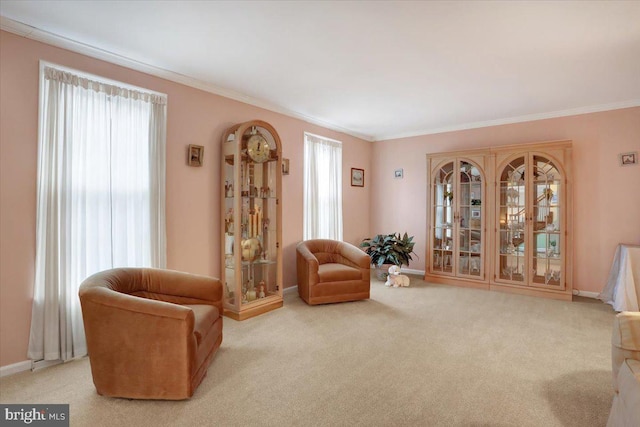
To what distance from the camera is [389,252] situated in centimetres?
552

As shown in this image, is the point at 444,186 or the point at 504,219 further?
the point at 444,186

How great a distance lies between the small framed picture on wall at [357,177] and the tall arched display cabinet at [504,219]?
1.30 meters

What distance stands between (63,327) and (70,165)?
1.31 meters

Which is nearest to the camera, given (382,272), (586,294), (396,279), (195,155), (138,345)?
(138,345)

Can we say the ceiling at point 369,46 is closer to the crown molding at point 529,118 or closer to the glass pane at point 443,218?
the crown molding at point 529,118

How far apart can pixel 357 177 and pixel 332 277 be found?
8.51 ft

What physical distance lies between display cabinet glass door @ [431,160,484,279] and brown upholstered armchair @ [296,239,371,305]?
1.72 metres

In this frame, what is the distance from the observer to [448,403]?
85.6 inches

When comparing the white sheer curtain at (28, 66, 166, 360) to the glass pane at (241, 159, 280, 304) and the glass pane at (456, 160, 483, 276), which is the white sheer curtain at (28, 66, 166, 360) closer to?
the glass pane at (241, 159, 280, 304)

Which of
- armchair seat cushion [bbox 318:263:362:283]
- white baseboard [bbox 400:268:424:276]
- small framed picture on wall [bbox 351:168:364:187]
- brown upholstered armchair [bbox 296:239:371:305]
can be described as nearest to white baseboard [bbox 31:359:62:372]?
brown upholstered armchair [bbox 296:239:371:305]

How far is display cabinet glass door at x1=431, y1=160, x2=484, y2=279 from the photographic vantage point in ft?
17.1

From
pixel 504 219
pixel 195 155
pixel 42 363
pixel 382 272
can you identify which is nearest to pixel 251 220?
pixel 195 155

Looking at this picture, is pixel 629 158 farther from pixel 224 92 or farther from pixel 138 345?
pixel 138 345

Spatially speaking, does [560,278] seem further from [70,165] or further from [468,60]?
[70,165]
